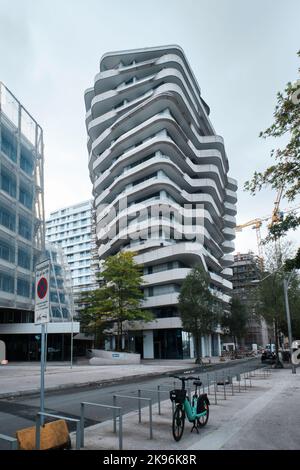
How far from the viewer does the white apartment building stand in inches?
4906

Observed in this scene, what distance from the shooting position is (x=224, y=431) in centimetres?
870

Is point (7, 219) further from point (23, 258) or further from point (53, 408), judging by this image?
point (53, 408)

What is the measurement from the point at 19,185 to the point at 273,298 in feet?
99.9

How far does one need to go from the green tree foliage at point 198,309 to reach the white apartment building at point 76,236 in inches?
3025

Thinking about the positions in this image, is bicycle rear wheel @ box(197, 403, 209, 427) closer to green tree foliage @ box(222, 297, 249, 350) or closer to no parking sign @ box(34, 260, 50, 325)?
no parking sign @ box(34, 260, 50, 325)

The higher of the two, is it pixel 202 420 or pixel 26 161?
pixel 26 161


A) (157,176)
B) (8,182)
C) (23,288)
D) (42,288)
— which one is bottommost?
(42,288)

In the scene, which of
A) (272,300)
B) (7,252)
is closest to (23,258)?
(7,252)

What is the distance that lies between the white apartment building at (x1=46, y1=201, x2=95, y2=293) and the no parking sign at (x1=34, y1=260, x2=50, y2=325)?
369 feet

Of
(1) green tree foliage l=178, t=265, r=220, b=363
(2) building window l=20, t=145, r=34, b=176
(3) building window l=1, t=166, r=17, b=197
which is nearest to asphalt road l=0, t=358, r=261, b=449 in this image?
(1) green tree foliage l=178, t=265, r=220, b=363

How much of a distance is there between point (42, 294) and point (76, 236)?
12684 cm

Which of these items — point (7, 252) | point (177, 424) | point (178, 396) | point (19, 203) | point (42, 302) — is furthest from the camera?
point (19, 203)

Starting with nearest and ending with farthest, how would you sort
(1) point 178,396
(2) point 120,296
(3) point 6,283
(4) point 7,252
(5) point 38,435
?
(5) point 38,435 < (1) point 178,396 < (3) point 6,283 < (4) point 7,252 < (2) point 120,296
